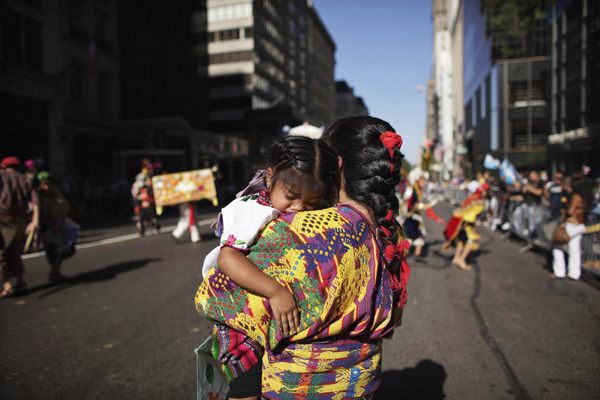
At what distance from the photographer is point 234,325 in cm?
139

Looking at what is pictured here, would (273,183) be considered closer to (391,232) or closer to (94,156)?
(391,232)

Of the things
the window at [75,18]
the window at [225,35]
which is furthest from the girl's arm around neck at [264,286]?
the window at [225,35]

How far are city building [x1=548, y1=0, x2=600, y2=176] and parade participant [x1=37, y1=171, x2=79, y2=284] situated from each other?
21.8m

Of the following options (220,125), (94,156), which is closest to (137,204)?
(94,156)

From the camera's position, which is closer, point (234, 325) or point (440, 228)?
point (234, 325)

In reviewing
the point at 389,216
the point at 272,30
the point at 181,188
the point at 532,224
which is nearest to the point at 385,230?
the point at 389,216

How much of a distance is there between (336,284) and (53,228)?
6.41 metres

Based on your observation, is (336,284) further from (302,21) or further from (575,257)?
(302,21)

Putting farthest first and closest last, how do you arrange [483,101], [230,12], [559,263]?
[230,12] < [483,101] < [559,263]

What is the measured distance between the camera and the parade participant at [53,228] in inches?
251

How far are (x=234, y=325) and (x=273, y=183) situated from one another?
506 millimetres

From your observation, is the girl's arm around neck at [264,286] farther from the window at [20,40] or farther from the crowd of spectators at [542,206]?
the window at [20,40]

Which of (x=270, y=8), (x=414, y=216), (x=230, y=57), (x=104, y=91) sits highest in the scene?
(x=270, y=8)

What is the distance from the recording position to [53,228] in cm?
643
